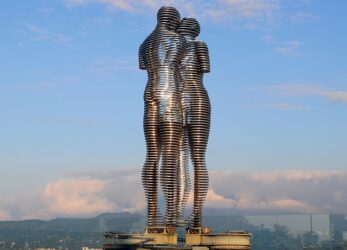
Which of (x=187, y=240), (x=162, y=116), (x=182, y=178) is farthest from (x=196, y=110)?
(x=187, y=240)

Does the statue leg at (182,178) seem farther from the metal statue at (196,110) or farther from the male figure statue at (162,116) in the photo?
the male figure statue at (162,116)

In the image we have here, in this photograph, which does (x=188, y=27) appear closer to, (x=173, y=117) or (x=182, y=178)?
(x=173, y=117)

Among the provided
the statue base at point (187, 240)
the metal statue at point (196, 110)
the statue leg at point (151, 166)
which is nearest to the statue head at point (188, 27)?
the metal statue at point (196, 110)

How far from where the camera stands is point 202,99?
52656 millimetres

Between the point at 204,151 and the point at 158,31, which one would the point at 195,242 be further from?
the point at 158,31

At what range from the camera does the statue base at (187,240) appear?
161 feet

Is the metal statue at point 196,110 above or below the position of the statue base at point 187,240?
above

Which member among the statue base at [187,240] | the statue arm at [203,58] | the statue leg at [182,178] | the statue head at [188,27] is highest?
the statue head at [188,27]

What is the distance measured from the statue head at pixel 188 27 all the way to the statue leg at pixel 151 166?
7667 millimetres

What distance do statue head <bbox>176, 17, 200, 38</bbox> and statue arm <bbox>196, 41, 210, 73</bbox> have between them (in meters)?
1.47

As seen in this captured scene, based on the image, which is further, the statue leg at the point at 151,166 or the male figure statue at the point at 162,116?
the statue leg at the point at 151,166

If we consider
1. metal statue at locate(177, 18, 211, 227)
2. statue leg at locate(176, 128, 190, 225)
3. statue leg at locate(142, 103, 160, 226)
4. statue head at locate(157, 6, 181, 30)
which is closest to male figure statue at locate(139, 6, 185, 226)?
statue leg at locate(142, 103, 160, 226)

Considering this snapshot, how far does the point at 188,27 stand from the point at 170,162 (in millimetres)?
12660

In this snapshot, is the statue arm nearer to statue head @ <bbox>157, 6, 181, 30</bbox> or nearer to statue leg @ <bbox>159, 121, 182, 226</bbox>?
statue head @ <bbox>157, 6, 181, 30</bbox>
